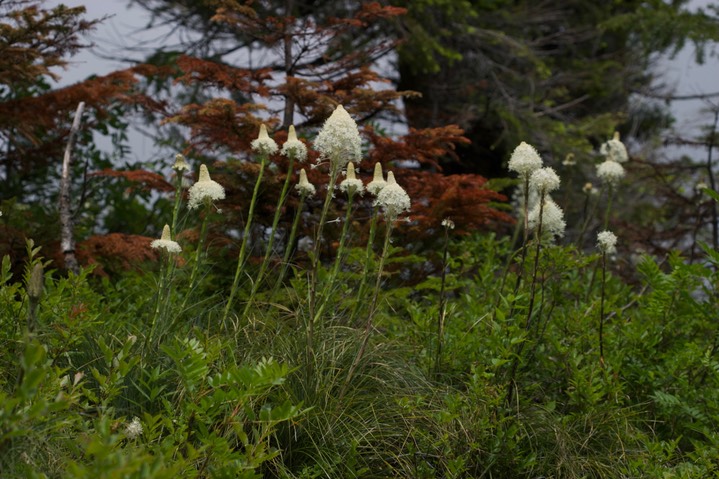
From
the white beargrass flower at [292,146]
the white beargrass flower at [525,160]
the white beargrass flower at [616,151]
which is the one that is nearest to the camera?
the white beargrass flower at [525,160]

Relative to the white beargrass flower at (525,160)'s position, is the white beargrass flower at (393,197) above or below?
below

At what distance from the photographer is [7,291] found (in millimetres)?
3127

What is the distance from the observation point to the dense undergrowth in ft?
7.86

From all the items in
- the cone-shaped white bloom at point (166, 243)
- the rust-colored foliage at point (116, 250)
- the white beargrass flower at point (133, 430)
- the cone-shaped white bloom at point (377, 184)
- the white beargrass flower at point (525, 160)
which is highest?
the white beargrass flower at point (525, 160)

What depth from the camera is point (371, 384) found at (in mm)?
3277

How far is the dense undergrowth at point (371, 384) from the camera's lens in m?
2.40

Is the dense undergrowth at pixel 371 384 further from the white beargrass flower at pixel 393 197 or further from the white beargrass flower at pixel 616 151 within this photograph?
the white beargrass flower at pixel 616 151

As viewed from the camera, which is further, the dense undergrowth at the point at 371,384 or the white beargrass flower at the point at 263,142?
the white beargrass flower at the point at 263,142

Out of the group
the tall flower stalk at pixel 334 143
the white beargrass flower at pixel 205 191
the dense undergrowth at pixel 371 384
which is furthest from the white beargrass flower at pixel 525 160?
the white beargrass flower at pixel 205 191

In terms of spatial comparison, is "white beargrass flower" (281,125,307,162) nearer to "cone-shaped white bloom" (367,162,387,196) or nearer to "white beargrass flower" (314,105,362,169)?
"white beargrass flower" (314,105,362,169)

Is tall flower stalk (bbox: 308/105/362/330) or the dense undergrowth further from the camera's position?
tall flower stalk (bbox: 308/105/362/330)

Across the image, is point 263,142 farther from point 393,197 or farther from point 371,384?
point 371,384

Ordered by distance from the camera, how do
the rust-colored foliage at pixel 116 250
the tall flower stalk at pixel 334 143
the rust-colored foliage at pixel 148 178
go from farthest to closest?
the rust-colored foliage at pixel 148 178
the rust-colored foliage at pixel 116 250
the tall flower stalk at pixel 334 143

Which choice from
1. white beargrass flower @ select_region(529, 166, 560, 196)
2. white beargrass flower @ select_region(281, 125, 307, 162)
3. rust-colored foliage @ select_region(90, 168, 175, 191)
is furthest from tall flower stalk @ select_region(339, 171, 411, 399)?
rust-colored foliage @ select_region(90, 168, 175, 191)
